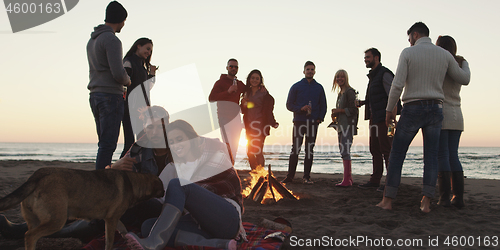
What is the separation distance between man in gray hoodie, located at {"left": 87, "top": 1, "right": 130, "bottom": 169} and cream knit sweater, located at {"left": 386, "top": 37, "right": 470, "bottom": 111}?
128 inches

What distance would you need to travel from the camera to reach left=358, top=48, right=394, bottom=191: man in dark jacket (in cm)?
534

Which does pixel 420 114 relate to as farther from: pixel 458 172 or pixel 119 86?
pixel 119 86

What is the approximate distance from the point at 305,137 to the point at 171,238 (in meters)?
4.62

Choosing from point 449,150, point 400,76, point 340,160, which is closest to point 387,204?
point 449,150

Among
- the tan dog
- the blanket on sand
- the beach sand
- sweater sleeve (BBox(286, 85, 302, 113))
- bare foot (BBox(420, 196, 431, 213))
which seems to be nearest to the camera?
the tan dog

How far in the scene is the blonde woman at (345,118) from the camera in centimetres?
627

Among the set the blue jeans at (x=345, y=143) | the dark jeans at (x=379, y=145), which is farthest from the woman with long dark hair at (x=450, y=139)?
the blue jeans at (x=345, y=143)

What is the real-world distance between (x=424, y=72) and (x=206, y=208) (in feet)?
10.0

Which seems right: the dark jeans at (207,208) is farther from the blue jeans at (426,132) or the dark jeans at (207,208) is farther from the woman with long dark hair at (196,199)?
the blue jeans at (426,132)

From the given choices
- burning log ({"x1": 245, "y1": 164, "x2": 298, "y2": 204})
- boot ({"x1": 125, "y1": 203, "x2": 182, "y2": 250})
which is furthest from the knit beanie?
burning log ({"x1": 245, "y1": 164, "x2": 298, "y2": 204})

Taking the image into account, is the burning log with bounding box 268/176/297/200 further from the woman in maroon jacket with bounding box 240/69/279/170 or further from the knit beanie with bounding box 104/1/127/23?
the knit beanie with bounding box 104/1/127/23

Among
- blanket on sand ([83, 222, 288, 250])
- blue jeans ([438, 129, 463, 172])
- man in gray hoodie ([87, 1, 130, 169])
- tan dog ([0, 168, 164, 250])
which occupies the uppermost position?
man in gray hoodie ([87, 1, 130, 169])

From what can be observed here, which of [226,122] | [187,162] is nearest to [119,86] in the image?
[187,162]

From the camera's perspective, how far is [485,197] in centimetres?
511
